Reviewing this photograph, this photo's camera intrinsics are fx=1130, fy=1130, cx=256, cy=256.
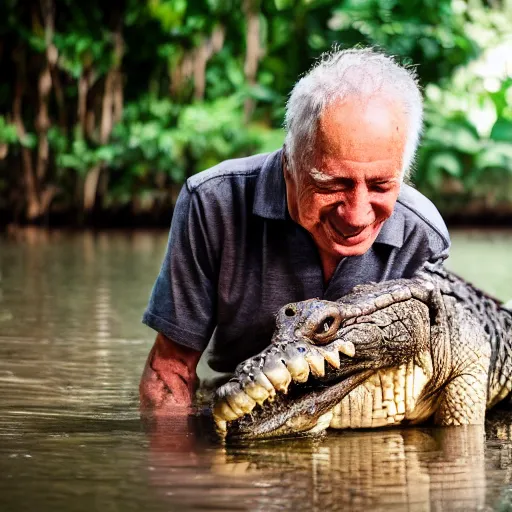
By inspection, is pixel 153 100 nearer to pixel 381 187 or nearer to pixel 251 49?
pixel 251 49

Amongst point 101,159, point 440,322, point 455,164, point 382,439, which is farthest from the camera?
point 455,164

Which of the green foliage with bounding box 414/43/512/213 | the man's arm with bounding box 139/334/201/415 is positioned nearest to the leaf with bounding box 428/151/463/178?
the green foliage with bounding box 414/43/512/213

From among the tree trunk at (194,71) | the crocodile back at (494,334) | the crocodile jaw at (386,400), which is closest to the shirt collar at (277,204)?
the crocodile back at (494,334)

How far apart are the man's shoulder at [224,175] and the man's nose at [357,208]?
570 millimetres

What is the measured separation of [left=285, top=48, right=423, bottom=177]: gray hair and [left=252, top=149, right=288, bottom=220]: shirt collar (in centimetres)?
26

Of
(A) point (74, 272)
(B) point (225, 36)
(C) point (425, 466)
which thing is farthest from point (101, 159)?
(C) point (425, 466)

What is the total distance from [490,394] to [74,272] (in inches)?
192

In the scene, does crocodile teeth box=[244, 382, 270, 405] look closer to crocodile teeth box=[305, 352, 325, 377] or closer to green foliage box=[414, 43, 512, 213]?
crocodile teeth box=[305, 352, 325, 377]

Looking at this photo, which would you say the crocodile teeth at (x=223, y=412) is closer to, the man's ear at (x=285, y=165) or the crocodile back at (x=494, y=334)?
the man's ear at (x=285, y=165)

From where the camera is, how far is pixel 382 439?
3.14 m

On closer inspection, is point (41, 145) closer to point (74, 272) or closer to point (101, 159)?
point (101, 159)

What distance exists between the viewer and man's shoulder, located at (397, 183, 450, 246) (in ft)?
11.6

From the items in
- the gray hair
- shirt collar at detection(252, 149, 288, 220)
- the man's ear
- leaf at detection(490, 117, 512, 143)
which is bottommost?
shirt collar at detection(252, 149, 288, 220)

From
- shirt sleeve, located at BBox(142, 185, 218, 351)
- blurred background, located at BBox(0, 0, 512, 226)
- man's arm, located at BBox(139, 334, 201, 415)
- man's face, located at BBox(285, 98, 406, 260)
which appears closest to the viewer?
man's face, located at BBox(285, 98, 406, 260)
